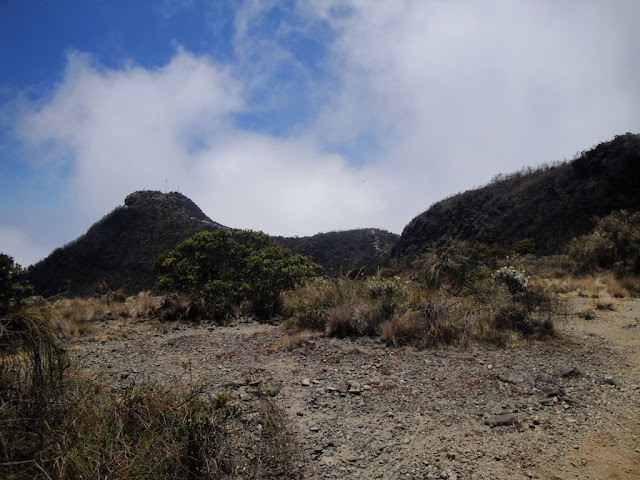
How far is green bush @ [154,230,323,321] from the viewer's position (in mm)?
11367

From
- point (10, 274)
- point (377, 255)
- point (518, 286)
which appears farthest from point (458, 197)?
point (10, 274)

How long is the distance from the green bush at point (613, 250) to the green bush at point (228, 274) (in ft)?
31.0

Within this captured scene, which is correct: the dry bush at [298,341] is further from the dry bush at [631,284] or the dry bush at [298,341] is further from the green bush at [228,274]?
the dry bush at [631,284]

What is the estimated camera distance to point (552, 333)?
649 cm

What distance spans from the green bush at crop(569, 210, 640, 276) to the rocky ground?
19.6 feet

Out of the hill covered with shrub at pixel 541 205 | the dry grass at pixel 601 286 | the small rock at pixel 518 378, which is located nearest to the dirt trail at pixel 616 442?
the small rock at pixel 518 378

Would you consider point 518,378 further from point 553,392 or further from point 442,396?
point 442,396

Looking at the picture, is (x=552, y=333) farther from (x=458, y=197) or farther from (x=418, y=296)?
(x=458, y=197)

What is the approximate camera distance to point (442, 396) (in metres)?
4.43

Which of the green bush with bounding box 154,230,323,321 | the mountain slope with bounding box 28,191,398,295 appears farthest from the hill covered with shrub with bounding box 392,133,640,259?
the green bush with bounding box 154,230,323,321

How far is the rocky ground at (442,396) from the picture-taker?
10.2ft

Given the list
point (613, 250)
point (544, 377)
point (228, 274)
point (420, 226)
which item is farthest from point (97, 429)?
→ point (420, 226)

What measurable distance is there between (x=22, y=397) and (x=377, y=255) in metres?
35.0

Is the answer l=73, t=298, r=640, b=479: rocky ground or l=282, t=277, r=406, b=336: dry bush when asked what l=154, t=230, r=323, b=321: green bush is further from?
l=73, t=298, r=640, b=479: rocky ground
